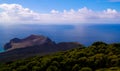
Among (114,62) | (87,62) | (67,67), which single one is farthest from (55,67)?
(114,62)

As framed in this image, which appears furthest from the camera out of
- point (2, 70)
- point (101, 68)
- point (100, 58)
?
point (2, 70)

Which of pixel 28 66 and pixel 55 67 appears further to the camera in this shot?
pixel 28 66

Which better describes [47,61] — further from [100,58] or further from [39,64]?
[100,58]

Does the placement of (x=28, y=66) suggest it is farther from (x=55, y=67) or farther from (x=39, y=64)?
(x=55, y=67)

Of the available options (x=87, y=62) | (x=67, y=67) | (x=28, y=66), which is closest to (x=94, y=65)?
(x=87, y=62)

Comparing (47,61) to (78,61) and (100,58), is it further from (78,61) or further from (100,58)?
(100,58)

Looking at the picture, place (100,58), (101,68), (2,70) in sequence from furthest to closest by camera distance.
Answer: (2,70) < (100,58) < (101,68)

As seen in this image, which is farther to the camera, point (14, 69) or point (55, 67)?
point (14, 69)
